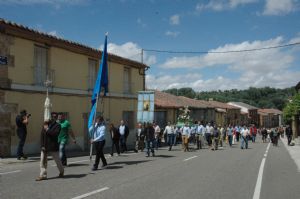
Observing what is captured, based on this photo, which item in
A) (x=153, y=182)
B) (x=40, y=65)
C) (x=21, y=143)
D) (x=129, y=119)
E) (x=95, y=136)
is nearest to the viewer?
(x=153, y=182)

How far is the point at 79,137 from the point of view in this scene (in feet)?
72.8

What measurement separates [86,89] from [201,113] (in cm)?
3753

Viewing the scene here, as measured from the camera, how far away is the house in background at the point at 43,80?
17062 millimetres

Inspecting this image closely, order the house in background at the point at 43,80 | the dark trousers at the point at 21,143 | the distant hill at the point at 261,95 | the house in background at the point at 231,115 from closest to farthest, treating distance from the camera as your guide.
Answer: the dark trousers at the point at 21,143
the house in background at the point at 43,80
the house in background at the point at 231,115
the distant hill at the point at 261,95

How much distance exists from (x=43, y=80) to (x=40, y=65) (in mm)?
753

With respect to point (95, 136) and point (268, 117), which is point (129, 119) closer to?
point (95, 136)

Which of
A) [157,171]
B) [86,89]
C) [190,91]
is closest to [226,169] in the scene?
[157,171]

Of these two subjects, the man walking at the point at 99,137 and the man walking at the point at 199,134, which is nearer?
the man walking at the point at 99,137

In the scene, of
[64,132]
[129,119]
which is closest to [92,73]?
[129,119]

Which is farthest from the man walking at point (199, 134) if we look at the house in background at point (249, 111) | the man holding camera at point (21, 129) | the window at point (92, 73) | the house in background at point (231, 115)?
the house in background at point (249, 111)

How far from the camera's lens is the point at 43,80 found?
1950 cm

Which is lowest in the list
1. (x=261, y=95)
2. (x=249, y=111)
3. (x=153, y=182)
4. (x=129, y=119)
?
(x=153, y=182)

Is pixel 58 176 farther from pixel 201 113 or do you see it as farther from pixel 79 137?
pixel 201 113

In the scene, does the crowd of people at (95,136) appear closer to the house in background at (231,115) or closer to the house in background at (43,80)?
the house in background at (43,80)
